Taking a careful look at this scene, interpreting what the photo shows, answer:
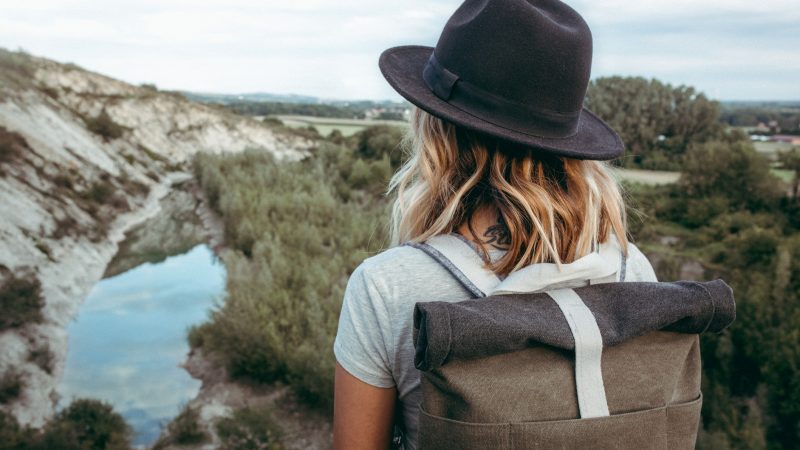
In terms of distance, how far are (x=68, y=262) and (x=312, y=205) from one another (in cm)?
515

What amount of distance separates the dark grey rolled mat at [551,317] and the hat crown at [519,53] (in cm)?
47

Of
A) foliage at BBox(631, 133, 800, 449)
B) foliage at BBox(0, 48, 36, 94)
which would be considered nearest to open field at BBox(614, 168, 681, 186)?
foliage at BBox(631, 133, 800, 449)

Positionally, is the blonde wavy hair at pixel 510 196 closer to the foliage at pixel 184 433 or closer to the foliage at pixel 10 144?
the foliage at pixel 184 433

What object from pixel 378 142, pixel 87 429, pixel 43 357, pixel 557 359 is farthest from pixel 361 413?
pixel 378 142

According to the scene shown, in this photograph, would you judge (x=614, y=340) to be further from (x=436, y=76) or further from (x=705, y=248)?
(x=705, y=248)

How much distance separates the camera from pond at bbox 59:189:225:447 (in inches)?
237

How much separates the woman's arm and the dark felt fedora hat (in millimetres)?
633

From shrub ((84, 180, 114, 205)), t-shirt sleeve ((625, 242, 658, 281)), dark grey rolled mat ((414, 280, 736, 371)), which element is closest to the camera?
dark grey rolled mat ((414, 280, 736, 371))

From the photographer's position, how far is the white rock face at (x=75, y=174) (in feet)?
24.1

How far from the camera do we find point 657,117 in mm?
30953

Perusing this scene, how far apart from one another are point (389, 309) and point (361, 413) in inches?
11.6

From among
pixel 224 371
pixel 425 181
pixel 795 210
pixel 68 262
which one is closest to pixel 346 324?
pixel 425 181

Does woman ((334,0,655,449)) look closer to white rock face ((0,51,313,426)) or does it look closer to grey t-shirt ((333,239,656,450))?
grey t-shirt ((333,239,656,450))

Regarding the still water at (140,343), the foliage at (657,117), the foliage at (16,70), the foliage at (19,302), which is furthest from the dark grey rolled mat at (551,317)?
the foliage at (657,117)
